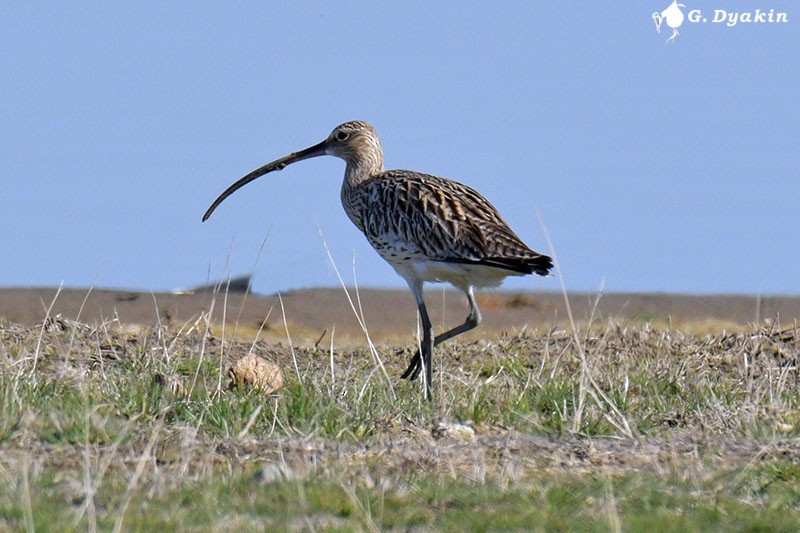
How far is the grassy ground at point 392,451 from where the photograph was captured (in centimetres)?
423

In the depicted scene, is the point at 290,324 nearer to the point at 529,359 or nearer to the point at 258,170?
the point at 258,170

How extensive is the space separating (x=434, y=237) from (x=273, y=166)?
250cm

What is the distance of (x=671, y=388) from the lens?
6.83 meters

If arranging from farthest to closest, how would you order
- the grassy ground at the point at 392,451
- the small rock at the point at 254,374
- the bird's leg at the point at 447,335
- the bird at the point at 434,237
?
the bird's leg at the point at 447,335, the bird at the point at 434,237, the small rock at the point at 254,374, the grassy ground at the point at 392,451

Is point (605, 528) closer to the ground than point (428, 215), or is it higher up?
closer to the ground

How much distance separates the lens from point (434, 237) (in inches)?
→ 325

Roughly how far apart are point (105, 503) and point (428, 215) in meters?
4.33

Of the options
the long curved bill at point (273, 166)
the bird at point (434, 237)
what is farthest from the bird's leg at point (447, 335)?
the long curved bill at point (273, 166)

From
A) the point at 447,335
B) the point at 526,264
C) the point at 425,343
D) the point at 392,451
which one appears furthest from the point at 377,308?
the point at 392,451

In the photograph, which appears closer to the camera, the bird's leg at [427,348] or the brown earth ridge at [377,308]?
the bird's leg at [427,348]

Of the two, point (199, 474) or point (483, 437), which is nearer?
point (199, 474)

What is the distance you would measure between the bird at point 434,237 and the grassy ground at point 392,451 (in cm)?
90

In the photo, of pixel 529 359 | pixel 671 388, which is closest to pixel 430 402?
pixel 671 388

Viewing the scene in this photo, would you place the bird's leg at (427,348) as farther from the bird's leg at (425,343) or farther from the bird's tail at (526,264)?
the bird's tail at (526,264)
